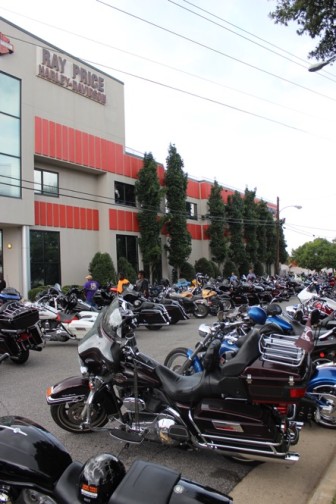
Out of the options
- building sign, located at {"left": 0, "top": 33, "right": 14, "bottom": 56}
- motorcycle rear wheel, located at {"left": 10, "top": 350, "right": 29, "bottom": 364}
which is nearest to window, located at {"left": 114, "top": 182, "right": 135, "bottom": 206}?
building sign, located at {"left": 0, "top": 33, "right": 14, "bottom": 56}

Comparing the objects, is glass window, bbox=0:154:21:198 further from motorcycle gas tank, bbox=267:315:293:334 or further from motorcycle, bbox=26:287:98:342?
motorcycle gas tank, bbox=267:315:293:334

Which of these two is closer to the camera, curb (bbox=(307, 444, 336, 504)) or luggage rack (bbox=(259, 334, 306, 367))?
curb (bbox=(307, 444, 336, 504))

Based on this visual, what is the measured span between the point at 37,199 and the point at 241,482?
805 inches

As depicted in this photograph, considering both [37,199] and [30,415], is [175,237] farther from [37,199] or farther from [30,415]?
[30,415]

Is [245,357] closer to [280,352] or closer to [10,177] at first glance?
[280,352]

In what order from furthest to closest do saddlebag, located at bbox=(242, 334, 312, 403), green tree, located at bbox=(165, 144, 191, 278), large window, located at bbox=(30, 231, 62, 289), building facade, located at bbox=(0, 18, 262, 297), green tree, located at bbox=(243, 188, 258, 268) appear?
1. green tree, located at bbox=(243, 188, 258, 268)
2. green tree, located at bbox=(165, 144, 191, 278)
3. large window, located at bbox=(30, 231, 62, 289)
4. building facade, located at bbox=(0, 18, 262, 297)
5. saddlebag, located at bbox=(242, 334, 312, 403)

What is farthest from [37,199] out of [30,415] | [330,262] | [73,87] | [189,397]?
[330,262]

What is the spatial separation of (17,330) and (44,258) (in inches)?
612

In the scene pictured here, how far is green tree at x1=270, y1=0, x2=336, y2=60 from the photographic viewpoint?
6672mm

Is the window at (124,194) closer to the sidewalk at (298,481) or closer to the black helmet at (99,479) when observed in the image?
the sidewalk at (298,481)

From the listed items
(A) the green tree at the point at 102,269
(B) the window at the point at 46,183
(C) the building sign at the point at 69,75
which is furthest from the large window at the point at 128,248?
(C) the building sign at the point at 69,75

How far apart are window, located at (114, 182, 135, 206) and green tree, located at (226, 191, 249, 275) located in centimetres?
1253

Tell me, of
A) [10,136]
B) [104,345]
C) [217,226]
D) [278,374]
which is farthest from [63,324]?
[217,226]

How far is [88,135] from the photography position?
81.2 feet
